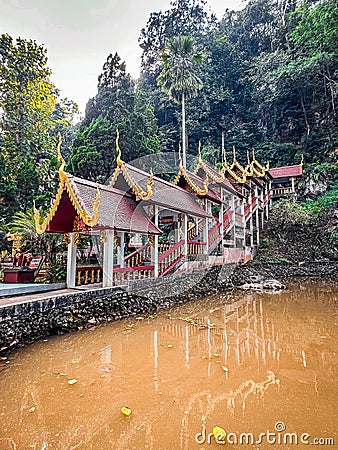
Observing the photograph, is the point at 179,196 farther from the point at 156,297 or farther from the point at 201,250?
the point at 156,297

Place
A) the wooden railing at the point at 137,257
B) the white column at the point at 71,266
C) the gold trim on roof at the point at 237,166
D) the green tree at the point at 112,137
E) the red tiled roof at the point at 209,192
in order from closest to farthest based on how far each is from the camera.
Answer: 1. the white column at the point at 71,266
2. the wooden railing at the point at 137,257
3. the red tiled roof at the point at 209,192
4. the gold trim on roof at the point at 237,166
5. the green tree at the point at 112,137

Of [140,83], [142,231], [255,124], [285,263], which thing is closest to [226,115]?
[255,124]

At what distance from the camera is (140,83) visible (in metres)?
38.4

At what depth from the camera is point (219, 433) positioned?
8.37 feet

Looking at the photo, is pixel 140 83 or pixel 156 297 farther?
pixel 140 83

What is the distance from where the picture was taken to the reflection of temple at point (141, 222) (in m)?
7.29

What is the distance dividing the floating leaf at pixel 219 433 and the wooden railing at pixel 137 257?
7.23 metres

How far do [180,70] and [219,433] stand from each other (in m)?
22.6

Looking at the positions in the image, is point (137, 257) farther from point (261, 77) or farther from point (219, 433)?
point (261, 77)

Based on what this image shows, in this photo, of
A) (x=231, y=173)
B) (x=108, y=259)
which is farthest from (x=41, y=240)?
(x=231, y=173)

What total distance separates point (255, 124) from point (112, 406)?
1289 inches

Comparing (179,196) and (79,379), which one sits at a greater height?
(179,196)

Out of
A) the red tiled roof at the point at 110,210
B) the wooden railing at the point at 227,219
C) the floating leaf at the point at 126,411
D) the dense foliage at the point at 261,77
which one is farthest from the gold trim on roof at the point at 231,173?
the floating leaf at the point at 126,411

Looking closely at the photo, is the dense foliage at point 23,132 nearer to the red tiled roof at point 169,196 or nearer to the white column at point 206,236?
the red tiled roof at point 169,196
